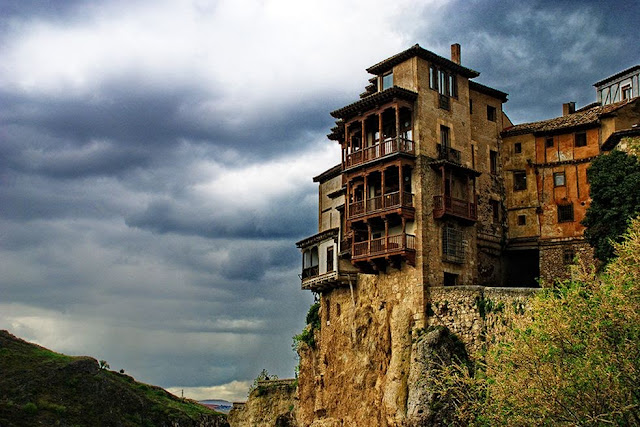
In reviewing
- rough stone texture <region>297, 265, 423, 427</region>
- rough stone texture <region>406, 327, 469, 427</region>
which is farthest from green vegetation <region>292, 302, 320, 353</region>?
rough stone texture <region>406, 327, 469, 427</region>

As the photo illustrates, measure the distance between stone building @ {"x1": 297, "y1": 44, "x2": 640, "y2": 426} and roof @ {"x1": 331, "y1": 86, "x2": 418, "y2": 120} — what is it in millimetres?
106

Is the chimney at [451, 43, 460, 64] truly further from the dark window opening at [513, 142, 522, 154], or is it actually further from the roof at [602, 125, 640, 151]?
the roof at [602, 125, 640, 151]

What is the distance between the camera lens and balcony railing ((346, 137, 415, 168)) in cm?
5384

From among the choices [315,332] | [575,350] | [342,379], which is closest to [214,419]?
[315,332]

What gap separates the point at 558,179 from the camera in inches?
2276

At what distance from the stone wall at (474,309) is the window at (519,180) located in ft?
42.3

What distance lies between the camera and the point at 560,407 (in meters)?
28.1

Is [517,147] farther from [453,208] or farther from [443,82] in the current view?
[453,208]

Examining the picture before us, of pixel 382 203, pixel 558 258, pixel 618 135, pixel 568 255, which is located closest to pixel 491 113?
pixel 618 135

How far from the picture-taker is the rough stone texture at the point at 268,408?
232ft

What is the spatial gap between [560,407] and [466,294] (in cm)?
2190

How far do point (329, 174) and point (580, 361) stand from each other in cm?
3900

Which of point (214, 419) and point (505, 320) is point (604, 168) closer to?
point (505, 320)

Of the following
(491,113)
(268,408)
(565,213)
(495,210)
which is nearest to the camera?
(565,213)
